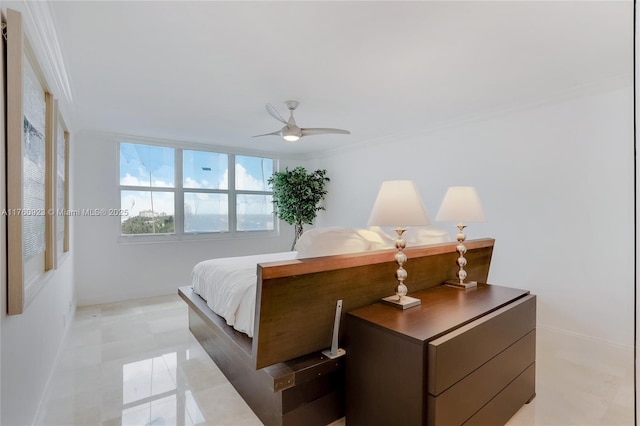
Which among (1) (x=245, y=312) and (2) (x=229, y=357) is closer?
(1) (x=245, y=312)

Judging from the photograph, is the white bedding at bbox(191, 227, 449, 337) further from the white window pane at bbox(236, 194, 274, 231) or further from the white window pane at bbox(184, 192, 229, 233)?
the white window pane at bbox(236, 194, 274, 231)

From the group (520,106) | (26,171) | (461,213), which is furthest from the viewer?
(520,106)

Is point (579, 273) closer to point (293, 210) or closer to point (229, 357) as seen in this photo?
point (229, 357)

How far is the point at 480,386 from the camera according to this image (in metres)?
1.62

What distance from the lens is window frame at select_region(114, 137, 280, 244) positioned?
461 centimetres

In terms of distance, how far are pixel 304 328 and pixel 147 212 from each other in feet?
13.2

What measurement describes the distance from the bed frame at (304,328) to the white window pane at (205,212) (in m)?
3.34

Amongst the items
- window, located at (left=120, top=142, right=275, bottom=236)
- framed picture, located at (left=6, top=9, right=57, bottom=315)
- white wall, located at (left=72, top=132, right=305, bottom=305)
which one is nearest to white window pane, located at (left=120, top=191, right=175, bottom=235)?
window, located at (left=120, top=142, right=275, bottom=236)

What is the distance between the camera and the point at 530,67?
8.21 ft

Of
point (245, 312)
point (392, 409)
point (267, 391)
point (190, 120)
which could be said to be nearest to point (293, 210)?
point (190, 120)

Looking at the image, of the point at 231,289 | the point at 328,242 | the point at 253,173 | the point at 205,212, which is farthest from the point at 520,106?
the point at 205,212

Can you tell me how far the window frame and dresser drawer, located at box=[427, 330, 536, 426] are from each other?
4493 mm

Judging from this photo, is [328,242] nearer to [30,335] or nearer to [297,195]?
[30,335]

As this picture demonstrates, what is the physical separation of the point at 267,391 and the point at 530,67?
9.77 feet
